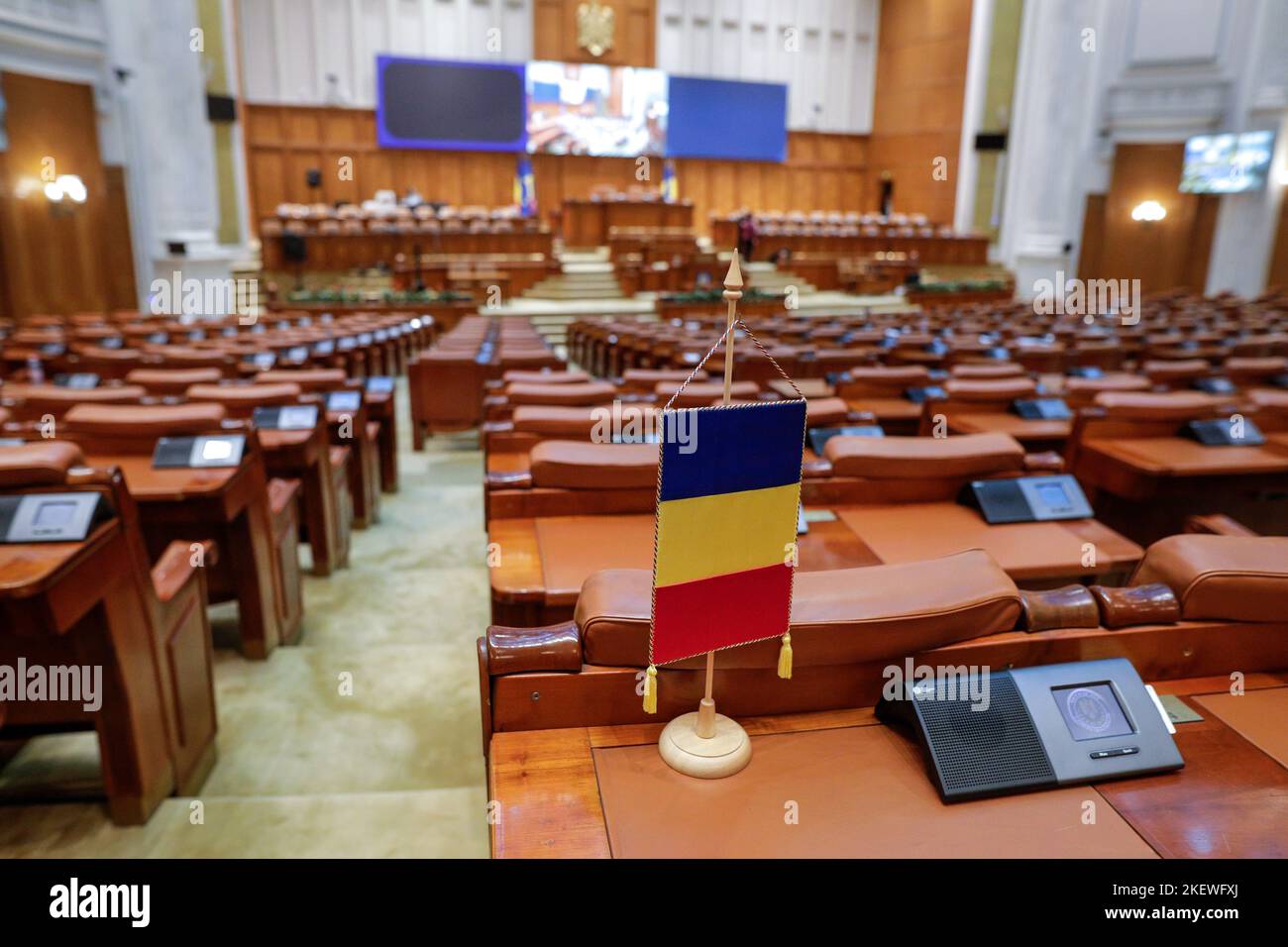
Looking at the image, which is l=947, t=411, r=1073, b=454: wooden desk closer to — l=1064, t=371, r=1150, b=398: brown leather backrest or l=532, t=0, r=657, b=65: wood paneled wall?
l=1064, t=371, r=1150, b=398: brown leather backrest

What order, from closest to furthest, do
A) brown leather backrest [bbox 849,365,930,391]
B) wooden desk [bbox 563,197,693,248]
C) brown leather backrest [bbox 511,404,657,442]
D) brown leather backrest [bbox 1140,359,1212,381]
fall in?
brown leather backrest [bbox 511,404,657,442] → brown leather backrest [bbox 849,365,930,391] → brown leather backrest [bbox 1140,359,1212,381] → wooden desk [bbox 563,197,693,248]

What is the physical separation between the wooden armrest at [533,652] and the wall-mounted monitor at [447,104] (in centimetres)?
1719

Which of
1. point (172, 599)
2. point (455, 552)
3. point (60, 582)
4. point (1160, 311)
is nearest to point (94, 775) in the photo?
point (172, 599)

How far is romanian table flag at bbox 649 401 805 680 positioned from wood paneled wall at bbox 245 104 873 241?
17386 millimetres

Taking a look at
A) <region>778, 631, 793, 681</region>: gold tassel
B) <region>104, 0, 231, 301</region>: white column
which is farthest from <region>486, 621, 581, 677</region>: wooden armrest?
<region>104, 0, 231, 301</region>: white column

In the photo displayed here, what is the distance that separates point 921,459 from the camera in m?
2.36

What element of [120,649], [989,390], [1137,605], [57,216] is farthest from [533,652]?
[57,216]

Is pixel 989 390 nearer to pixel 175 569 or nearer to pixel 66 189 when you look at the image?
pixel 175 569

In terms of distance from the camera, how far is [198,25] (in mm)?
13336

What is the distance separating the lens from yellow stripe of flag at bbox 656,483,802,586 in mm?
1043

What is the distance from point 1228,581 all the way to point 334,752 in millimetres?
2263

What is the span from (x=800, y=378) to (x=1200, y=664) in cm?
364
